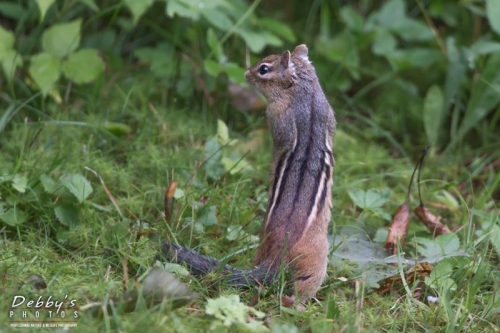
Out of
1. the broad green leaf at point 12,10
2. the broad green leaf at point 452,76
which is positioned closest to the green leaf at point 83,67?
the broad green leaf at point 12,10

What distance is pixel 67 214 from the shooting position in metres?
3.64

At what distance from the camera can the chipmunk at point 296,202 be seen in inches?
127

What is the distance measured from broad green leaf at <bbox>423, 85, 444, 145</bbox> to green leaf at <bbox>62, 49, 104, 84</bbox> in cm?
207

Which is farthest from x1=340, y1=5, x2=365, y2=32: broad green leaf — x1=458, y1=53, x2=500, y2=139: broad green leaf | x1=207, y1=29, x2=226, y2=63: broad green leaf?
x1=207, y1=29, x2=226, y2=63: broad green leaf

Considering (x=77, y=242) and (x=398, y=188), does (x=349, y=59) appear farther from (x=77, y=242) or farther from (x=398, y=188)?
(x=77, y=242)

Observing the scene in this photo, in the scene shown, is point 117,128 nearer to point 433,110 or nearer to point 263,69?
point 263,69

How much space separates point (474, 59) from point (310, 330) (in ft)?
8.73

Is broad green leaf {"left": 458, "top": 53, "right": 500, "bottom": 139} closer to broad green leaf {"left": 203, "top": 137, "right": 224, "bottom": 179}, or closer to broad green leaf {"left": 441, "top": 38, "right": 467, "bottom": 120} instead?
broad green leaf {"left": 441, "top": 38, "right": 467, "bottom": 120}

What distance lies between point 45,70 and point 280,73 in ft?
4.74

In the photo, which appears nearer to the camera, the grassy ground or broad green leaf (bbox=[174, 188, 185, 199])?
the grassy ground

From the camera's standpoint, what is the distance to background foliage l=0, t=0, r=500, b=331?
11.4 ft

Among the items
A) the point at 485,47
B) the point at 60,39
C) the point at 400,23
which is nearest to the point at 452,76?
the point at 485,47

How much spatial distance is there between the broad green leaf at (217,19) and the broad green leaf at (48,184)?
4.92 ft

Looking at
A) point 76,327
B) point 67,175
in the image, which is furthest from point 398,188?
point 76,327
